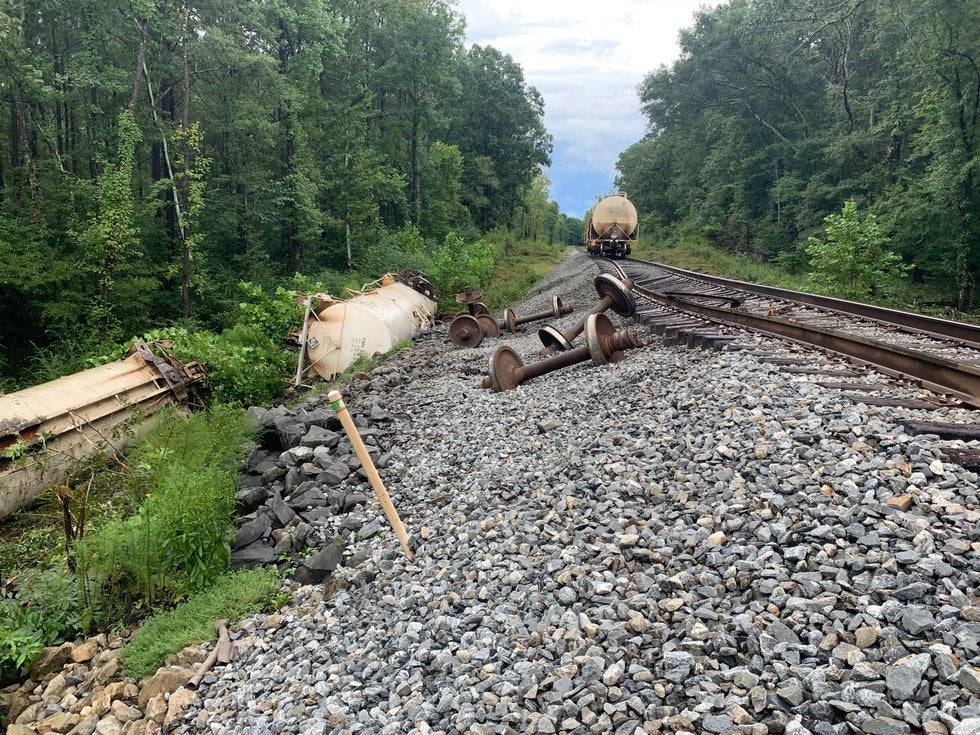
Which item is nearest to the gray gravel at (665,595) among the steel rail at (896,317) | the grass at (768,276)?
the steel rail at (896,317)

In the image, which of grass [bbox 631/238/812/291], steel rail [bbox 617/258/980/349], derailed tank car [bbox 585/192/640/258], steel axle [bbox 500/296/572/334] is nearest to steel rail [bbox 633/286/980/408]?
steel rail [bbox 617/258/980/349]

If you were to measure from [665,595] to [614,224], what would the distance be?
29654 millimetres

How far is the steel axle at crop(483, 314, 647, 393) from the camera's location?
8148 millimetres

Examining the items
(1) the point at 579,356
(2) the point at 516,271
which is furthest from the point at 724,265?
(1) the point at 579,356

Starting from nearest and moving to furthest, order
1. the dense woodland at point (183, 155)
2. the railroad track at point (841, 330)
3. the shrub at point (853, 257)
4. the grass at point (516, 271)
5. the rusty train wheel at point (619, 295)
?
the railroad track at point (841, 330), the rusty train wheel at point (619, 295), the shrub at point (853, 257), the dense woodland at point (183, 155), the grass at point (516, 271)

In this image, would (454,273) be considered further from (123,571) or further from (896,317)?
(123,571)

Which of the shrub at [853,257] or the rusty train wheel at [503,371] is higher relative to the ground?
the shrub at [853,257]

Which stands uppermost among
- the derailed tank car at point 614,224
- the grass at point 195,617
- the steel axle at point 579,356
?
the derailed tank car at point 614,224

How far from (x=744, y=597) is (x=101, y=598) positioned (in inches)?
213

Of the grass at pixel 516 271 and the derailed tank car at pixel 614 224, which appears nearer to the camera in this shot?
the grass at pixel 516 271

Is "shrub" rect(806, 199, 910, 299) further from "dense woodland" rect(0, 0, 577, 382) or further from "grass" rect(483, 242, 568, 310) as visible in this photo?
"dense woodland" rect(0, 0, 577, 382)

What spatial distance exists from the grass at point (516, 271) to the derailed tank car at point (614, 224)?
3.69 m

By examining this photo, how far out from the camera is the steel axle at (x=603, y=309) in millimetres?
9742

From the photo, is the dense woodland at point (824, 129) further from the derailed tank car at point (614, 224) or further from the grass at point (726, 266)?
the derailed tank car at point (614, 224)
